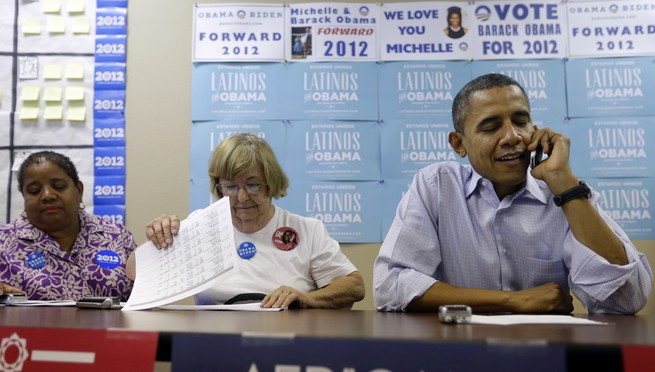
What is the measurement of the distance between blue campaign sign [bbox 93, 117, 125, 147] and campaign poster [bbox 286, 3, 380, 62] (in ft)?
2.96

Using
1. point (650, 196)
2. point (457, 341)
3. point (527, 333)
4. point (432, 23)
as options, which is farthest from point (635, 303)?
point (432, 23)

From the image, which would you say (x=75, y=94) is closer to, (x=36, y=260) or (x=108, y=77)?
(x=108, y=77)

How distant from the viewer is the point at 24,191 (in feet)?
6.73

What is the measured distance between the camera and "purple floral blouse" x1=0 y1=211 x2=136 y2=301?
185 centimetres

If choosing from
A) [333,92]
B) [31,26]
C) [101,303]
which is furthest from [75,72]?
[101,303]

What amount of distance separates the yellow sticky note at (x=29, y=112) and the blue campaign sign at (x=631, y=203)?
107 inches

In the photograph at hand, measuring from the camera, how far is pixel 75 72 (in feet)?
8.76

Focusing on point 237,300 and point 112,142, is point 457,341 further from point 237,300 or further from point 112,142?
point 112,142

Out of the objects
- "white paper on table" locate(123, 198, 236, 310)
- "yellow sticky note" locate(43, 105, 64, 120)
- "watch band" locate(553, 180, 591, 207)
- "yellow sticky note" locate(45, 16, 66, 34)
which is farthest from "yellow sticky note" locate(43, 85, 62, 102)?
"watch band" locate(553, 180, 591, 207)

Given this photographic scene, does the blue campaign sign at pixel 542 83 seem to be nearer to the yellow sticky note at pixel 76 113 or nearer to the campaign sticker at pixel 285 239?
the campaign sticker at pixel 285 239

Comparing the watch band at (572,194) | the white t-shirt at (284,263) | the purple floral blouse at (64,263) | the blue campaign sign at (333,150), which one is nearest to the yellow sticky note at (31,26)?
the purple floral blouse at (64,263)

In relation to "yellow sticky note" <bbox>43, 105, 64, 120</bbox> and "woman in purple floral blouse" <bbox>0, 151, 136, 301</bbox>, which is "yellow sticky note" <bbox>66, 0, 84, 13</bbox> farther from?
"woman in purple floral blouse" <bbox>0, 151, 136, 301</bbox>

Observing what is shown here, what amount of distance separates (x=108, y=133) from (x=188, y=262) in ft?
5.46

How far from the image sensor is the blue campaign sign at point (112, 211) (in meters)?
2.62
